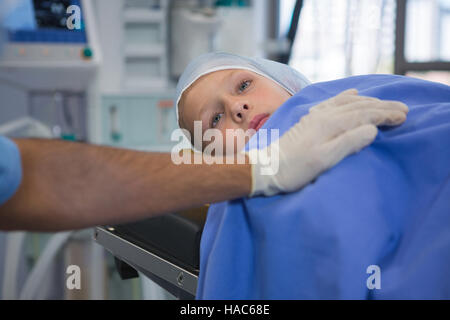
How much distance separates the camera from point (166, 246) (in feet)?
3.58

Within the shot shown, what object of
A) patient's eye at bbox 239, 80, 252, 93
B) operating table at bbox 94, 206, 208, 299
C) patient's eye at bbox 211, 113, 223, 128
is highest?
patient's eye at bbox 239, 80, 252, 93

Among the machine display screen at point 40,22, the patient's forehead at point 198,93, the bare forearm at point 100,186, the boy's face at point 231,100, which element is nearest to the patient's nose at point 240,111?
the boy's face at point 231,100

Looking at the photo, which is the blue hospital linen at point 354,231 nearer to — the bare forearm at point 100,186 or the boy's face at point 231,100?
the bare forearm at point 100,186

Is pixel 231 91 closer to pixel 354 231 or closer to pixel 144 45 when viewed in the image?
pixel 354 231

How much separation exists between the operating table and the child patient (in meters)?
0.19

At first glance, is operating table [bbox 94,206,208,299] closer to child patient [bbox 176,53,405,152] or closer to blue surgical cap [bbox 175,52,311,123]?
child patient [bbox 176,53,405,152]

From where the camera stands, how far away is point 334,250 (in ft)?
2.08

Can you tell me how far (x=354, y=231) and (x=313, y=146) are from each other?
0.43 feet

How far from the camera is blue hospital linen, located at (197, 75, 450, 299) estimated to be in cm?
64

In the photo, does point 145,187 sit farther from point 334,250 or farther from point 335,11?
point 335,11

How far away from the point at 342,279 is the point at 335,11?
279cm

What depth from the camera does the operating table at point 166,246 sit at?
100cm

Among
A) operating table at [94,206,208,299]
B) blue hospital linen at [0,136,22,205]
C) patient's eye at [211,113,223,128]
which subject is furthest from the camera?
patient's eye at [211,113,223,128]

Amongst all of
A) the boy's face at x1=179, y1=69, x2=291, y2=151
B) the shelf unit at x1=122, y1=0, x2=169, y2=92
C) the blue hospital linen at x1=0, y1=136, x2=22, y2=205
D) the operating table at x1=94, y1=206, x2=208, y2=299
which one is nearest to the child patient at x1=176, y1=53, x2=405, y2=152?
the boy's face at x1=179, y1=69, x2=291, y2=151
